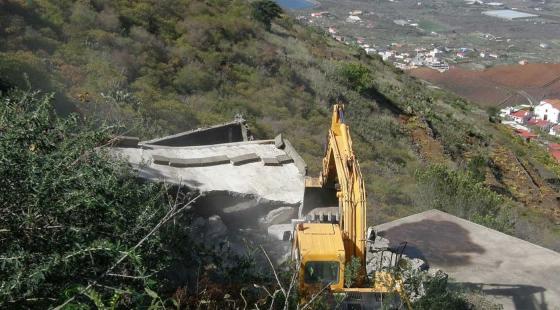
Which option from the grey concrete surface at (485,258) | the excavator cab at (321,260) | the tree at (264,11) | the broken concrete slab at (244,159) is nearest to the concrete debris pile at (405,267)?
the excavator cab at (321,260)

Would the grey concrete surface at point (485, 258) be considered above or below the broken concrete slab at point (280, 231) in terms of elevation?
below

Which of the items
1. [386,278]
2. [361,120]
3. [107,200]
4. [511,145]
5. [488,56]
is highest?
[107,200]

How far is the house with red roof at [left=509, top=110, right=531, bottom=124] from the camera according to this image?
2573 inches

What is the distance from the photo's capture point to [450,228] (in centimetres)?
1590

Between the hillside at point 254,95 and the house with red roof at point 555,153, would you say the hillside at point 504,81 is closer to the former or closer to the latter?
the house with red roof at point 555,153

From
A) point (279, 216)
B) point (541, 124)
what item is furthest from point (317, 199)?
point (541, 124)

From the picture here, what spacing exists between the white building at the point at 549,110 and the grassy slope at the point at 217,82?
3480 cm

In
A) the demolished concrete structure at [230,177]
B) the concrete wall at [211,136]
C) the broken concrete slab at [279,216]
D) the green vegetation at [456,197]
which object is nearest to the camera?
the demolished concrete structure at [230,177]

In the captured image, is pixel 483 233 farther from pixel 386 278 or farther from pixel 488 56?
pixel 488 56

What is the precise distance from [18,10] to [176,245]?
1962 centimetres

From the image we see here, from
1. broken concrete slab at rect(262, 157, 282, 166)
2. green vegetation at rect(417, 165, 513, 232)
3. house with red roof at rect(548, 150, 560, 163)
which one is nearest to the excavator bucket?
broken concrete slab at rect(262, 157, 282, 166)

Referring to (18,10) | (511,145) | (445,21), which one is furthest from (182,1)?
(445,21)

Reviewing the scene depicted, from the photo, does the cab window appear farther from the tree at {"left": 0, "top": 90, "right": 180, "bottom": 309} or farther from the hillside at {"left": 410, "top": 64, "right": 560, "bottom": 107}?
the hillside at {"left": 410, "top": 64, "right": 560, "bottom": 107}

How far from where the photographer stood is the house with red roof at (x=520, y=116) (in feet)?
214
